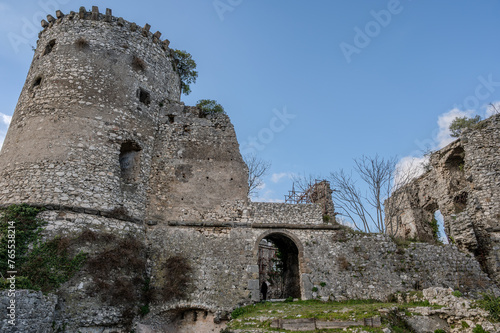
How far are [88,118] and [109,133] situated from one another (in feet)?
3.38

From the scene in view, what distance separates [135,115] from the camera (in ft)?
49.2

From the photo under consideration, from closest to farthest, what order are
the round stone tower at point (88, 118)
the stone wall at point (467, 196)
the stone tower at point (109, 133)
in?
the round stone tower at point (88, 118), the stone tower at point (109, 133), the stone wall at point (467, 196)

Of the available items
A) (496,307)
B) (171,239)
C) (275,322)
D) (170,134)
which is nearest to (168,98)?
(170,134)

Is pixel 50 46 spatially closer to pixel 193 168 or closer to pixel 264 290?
pixel 193 168

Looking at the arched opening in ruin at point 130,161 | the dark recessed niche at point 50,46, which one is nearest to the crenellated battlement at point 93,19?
the dark recessed niche at point 50,46

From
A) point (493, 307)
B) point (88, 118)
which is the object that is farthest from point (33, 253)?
point (493, 307)

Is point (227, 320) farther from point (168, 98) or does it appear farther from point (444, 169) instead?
point (444, 169)

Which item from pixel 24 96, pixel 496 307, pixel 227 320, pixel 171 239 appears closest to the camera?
pixel 496 307

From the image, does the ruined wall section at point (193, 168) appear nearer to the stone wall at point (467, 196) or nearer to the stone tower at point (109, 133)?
the stone tower at point (109, 133)

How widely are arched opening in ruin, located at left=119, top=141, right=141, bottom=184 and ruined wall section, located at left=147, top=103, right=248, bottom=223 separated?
0.80m

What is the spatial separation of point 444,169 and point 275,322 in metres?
13.9

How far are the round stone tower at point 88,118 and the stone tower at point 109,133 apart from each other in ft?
0.14

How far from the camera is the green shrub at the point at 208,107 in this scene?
56.2ft

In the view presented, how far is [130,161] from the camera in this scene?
48.1 ft
